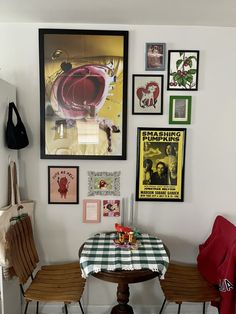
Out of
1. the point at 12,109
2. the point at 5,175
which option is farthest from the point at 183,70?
the point at 5,175

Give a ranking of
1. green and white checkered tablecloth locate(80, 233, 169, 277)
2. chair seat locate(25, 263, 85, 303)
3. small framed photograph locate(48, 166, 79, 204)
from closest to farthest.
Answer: green and white checkered tablecloth locate(80, 233, 169, 277)
chair seat locate(25, 263, 85, 303)
small framed photograph locate(48, 166, 79, 204)

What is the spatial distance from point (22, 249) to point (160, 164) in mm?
1260

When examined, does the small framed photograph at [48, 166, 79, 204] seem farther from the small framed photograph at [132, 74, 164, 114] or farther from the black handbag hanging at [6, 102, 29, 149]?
the small framed photograph at [132, 74, 164, 114]

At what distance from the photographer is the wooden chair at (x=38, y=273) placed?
1804 mm

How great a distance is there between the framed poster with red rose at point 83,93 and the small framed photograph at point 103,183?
0.48ft

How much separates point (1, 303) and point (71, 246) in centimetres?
64

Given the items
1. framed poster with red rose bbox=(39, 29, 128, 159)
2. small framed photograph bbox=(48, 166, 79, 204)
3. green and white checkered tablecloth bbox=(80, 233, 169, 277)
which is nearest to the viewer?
green and white checkered tablecloth bbox=(80, 233, 169, 277)

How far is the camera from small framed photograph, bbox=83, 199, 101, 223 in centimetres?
220

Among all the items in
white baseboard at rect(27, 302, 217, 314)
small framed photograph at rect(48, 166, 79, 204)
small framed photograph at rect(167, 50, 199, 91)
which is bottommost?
white baseboard at rect(27, 302, 217, 314)

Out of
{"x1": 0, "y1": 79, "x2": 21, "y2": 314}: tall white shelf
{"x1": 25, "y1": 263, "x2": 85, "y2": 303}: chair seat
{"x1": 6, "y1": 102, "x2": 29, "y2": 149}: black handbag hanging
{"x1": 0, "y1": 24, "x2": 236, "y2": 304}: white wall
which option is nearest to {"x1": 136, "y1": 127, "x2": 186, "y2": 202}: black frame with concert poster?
{"x1": 0, "y1": 24, "x2": 236, "y2": 304}: white wall

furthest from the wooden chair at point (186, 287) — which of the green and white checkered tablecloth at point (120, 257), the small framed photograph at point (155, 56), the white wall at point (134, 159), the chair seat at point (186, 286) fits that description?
the small framed photograph at point (155, 56)

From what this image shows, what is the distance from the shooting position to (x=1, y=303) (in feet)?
6.01

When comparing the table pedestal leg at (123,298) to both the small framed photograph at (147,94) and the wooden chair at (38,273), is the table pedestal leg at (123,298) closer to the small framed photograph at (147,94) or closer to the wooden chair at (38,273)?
the wooden chair at (38,273)

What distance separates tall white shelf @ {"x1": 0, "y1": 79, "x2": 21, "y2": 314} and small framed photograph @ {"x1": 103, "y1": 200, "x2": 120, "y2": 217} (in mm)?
781
